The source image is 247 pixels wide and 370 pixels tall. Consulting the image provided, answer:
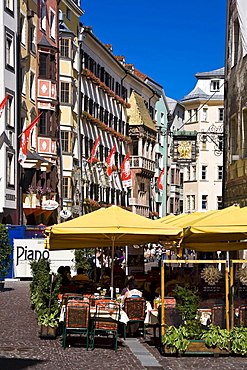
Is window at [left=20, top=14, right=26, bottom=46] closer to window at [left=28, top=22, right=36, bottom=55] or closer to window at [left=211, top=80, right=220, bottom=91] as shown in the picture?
window at [left=28, top=22, right=36, bottom=55]

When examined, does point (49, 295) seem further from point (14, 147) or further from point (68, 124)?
point (68, 124)

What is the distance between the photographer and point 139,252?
102 ft

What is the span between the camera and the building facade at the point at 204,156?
335 feet

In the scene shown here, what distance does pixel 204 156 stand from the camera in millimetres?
103625

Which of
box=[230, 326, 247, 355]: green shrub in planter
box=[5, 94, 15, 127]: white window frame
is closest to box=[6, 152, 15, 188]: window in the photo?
box=[5, 94, 15, 127]: white window frame

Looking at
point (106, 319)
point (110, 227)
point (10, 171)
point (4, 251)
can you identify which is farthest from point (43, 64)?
point (106, 319)

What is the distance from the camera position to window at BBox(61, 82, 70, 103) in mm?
57375

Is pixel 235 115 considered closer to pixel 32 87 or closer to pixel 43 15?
pixel 32 87

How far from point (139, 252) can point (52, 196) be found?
2229 centimetres

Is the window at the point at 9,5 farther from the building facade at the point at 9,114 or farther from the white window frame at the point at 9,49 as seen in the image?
the white window frame at the point at 9,49

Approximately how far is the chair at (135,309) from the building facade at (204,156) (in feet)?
276

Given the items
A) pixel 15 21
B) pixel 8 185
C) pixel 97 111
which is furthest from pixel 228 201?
pixel 97 111

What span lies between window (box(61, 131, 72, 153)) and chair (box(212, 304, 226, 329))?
140ft

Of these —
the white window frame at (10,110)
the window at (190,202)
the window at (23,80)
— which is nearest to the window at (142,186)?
the window at (190,202)
